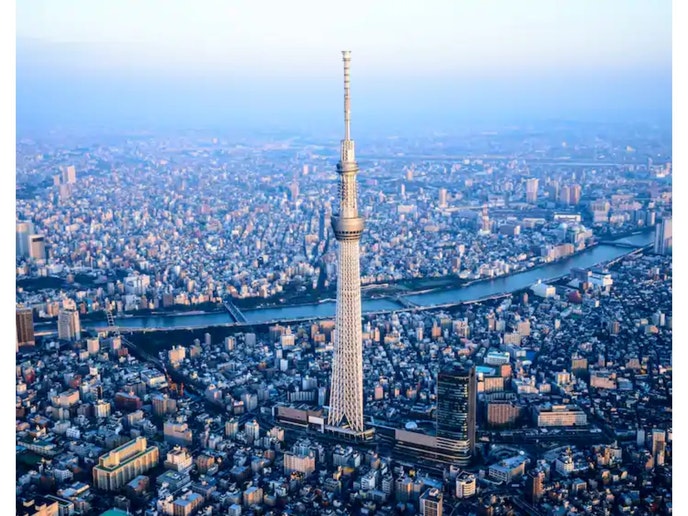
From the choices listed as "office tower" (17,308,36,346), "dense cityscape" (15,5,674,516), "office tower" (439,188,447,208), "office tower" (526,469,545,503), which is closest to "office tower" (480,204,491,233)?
"dense cityscape" (15,5,674,516)

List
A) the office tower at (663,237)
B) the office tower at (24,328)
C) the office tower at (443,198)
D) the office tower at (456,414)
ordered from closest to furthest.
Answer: the office tower at (456,414) → the office tower at (24,328) → the office tower at (663,237) → the office tower at (443,198)

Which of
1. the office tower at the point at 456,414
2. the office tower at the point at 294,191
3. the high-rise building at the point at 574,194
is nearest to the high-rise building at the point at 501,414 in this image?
the office tower at the point at 456,414

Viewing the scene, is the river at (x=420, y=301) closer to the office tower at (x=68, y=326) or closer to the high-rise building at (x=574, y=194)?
the office tower at (x=68, y=326)

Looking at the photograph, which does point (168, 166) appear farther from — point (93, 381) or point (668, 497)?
point (668, 497)

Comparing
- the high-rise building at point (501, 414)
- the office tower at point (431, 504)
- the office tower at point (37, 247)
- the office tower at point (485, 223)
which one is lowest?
the office tower at point (431, 504)

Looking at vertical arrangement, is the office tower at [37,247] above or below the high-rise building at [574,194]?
below

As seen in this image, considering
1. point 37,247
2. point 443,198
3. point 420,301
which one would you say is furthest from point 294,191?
point 420,301

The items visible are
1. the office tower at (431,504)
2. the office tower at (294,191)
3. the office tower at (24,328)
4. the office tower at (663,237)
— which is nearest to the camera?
the office tower at (431,504)
